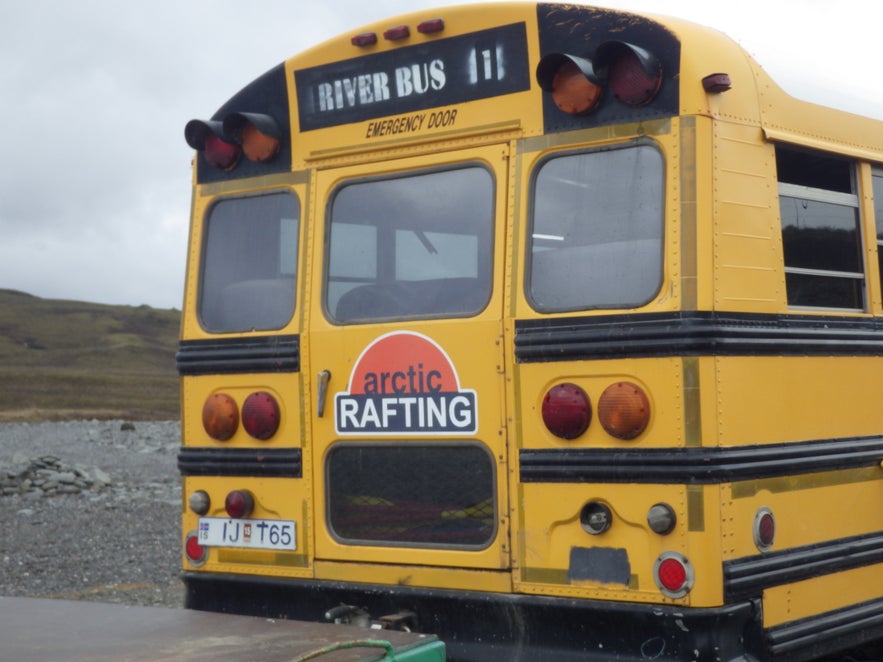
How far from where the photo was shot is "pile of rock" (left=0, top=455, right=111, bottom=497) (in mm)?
16906

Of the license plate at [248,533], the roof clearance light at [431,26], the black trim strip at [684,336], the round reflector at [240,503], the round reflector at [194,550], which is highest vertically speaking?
the roof clearance light at [431,26]

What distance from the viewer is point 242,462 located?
512 cm

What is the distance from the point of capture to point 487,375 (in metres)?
4.48

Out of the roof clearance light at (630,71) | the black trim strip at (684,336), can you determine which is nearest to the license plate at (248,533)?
the black trim strip at (684,336)

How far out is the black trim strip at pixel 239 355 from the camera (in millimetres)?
5043

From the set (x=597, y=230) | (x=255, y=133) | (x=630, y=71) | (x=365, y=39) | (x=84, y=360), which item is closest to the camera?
(x=630, y=71)

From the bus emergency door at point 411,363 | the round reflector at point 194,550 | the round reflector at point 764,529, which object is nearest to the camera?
the round reflector at point 764,529

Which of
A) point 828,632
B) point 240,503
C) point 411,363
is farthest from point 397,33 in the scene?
point 828,632

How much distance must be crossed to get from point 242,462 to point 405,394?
0.85 metres

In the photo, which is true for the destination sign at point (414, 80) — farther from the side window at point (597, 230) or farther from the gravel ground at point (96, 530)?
the gravel ground at point (96, 530)

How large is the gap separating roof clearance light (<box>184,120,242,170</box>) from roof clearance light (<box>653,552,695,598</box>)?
2542 mm

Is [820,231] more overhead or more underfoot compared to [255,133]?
more underfoot

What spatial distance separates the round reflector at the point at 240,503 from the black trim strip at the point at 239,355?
0.50 metres

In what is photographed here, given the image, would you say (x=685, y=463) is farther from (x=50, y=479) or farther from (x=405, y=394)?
(x=50, y=479)
